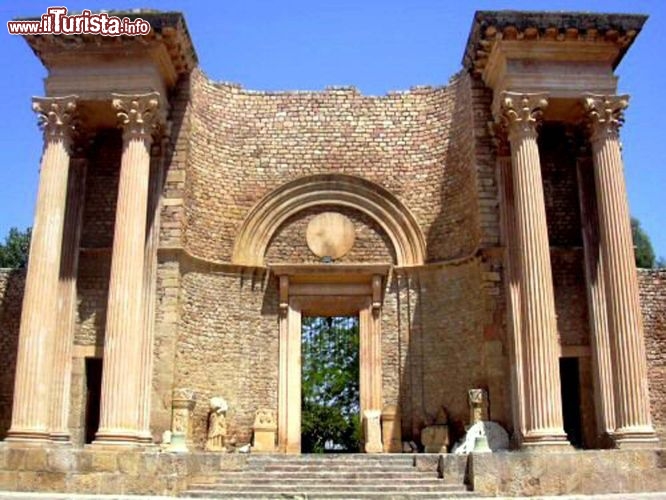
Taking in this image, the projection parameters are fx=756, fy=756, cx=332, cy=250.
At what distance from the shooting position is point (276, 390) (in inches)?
731

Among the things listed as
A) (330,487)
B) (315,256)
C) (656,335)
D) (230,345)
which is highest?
(315,256)

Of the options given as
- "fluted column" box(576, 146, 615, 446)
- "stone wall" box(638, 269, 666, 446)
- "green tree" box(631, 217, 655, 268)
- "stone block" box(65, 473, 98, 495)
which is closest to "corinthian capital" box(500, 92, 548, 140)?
"fluted column" box(576, 146, 615, 446)

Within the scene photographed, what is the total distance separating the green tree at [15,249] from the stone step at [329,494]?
2981 cm

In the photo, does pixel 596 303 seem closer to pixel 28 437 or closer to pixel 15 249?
pixel 28 437

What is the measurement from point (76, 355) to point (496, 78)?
1142 centimetres

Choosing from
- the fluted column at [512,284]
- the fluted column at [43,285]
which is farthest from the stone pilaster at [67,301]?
the fluted column at [512,284]

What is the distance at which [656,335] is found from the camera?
18.4 meters

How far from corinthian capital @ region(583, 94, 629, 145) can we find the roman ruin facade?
0.05 m

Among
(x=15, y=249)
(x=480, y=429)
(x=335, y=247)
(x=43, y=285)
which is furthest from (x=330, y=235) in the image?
(x=15, y=249)

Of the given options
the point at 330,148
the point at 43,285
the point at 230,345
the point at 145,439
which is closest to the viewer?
the point at 145,439

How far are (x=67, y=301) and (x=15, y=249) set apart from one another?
25.3m

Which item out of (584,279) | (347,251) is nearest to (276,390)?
(347,251)

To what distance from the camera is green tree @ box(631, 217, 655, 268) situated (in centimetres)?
4313

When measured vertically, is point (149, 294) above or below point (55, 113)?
below
